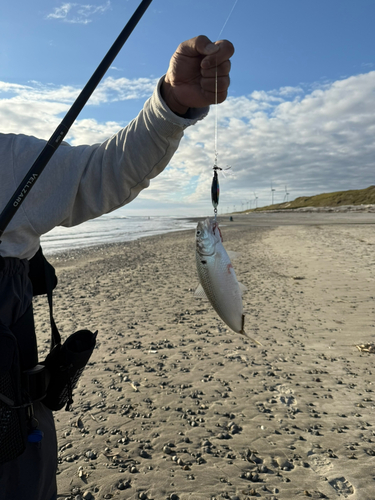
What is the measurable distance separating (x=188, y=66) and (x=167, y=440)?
3.78 meters

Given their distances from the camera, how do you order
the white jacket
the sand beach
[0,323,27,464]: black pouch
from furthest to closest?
the sand beach
the white jacket
[0,323,27,464]: black pouch

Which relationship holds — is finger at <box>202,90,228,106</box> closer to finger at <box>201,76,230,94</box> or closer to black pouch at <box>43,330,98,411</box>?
finger at <box>201,76,230,94</box>

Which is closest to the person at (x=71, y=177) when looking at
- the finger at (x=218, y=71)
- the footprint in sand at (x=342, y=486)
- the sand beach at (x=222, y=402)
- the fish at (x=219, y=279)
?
the finger at (x=218, y=71)

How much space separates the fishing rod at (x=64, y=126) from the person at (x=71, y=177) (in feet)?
0.46

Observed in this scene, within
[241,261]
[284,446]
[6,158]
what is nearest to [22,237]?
[6,158]

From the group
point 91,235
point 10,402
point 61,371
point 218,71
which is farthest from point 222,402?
point 91,235

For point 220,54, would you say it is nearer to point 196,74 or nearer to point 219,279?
point 196,74

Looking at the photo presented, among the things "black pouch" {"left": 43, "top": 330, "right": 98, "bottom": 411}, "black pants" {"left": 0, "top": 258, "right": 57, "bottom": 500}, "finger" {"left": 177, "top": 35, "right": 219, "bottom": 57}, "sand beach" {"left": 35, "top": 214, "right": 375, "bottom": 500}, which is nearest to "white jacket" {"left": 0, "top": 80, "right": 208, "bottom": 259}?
"black pants" {"left": 0, "top": 258, "right": 57, "bottom": 500}

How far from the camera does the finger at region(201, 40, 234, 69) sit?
1.57 metres

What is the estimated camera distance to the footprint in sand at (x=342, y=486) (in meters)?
3.14

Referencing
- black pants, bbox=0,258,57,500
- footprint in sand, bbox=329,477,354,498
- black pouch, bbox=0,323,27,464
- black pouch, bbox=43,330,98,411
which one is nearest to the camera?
black pouch, bbox=0,323,27,464

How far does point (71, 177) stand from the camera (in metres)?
1.89

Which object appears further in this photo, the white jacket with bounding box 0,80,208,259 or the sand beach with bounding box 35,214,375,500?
the sand beach with bounding box 35,214,375,500

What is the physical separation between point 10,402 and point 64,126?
1371 mm
